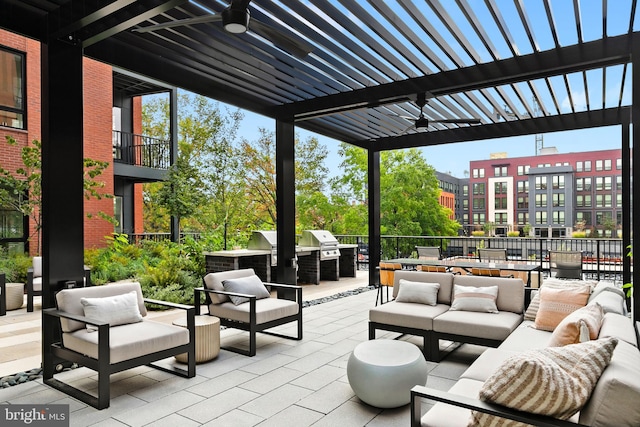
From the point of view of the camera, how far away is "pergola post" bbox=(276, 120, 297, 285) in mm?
6676

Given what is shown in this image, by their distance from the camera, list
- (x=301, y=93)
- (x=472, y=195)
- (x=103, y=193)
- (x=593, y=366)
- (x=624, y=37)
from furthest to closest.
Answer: (x=472, y=195) → (x=103, y=193) → (x=301, y=93) → (x=624, y=37) → (x=593, y=366)

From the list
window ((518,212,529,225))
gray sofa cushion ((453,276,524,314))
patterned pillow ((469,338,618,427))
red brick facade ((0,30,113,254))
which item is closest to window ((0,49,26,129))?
red brick facade ((0,30,113,254))

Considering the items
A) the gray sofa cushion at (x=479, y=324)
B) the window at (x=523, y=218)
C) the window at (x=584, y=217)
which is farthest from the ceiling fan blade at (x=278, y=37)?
the window at (x=523, y=218)

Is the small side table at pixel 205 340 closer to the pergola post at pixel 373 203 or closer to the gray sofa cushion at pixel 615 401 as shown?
the gray sofa cushion at pixel 615 401

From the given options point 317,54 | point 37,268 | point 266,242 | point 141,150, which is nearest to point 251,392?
point 317,54

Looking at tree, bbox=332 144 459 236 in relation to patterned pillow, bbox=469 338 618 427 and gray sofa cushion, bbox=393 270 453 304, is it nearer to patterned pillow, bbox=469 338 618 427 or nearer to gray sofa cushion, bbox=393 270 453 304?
gray sofa cushion, bbox=393 270 453 304

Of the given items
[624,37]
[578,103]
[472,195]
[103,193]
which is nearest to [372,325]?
[624,37]

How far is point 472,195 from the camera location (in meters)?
57.3

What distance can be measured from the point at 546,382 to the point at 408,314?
2.64 meters

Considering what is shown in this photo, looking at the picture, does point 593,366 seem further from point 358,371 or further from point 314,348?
point 314,348

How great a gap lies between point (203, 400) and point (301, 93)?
425 cm

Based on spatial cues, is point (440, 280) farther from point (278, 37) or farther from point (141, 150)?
point (141, 150)

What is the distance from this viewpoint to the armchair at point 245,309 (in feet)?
14.4

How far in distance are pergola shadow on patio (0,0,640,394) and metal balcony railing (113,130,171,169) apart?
8.00 metres
